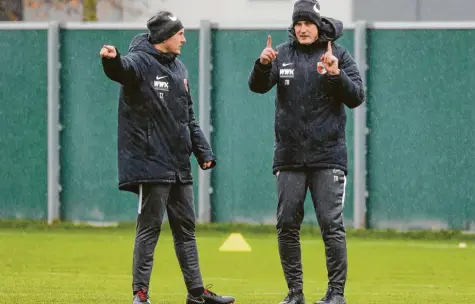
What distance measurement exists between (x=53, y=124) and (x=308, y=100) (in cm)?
789

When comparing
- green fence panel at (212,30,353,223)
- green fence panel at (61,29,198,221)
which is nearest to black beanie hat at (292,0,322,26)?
green fence panel at (212,30,353,223)

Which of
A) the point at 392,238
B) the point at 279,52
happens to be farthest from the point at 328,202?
the point at 392,238

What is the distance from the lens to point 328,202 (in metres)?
9.89

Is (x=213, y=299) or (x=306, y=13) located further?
(x=213, y=299)

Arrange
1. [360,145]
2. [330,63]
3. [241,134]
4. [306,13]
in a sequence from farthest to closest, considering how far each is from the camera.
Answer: [241,134], [360,145], [306,13], [330,63]

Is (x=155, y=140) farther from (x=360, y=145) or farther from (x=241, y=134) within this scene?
(x=241, y=134)

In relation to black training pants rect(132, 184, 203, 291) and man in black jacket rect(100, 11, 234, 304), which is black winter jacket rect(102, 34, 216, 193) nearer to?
man in black jacket rect(100, 11, 234, 304)

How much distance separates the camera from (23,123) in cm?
1742

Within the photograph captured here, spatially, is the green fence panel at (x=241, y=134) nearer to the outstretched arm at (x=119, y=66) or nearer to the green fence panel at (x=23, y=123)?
the green fence panel at (x=23, y=123)

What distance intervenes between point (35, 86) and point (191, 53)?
71.5 inches

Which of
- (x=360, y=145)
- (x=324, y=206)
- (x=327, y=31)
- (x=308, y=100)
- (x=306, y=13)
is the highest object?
(x=306, y=13)

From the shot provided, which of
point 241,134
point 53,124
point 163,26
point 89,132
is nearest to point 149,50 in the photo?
point 163,26

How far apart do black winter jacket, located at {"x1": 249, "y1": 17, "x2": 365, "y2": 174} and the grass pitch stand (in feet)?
3.97

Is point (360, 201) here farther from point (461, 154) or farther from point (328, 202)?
point (328, 202)
